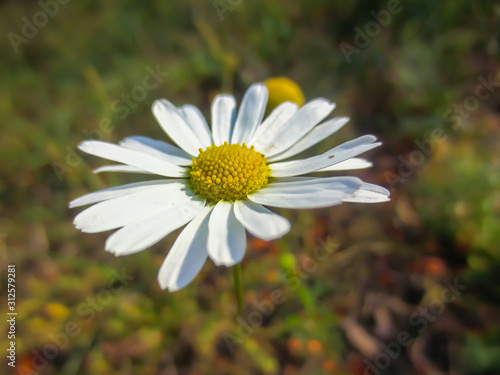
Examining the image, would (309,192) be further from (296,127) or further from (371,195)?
(296,127)

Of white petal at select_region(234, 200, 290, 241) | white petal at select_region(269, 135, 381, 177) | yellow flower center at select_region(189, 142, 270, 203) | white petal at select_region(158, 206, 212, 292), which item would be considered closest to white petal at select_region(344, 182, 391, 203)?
white petal at select_region(269, 135, 381, 177)

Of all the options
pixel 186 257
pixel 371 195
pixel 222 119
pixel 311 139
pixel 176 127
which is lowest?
pixel 371 195

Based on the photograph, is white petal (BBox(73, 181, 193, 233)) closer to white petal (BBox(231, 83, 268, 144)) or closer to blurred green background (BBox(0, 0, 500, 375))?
white petal (BBox(231, 83, 268, 144))

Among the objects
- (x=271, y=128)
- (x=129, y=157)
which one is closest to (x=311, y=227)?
(x=271, y=128)

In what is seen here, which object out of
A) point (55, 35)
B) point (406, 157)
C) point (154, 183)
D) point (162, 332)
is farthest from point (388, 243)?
point (55, 35)

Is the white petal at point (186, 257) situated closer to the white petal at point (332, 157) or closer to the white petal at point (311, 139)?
the white petal at point (332, 157)

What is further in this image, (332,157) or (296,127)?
(296,127)

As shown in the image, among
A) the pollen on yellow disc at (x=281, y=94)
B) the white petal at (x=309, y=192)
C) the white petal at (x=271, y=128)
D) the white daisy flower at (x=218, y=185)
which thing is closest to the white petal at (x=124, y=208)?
the white daisy flower at (x=218, y=185)
